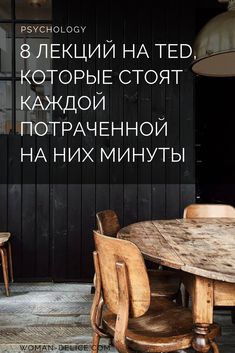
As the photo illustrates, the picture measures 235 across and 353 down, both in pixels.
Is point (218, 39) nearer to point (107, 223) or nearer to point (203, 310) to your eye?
point (107, 223)

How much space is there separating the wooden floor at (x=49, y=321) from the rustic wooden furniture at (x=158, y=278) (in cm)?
53

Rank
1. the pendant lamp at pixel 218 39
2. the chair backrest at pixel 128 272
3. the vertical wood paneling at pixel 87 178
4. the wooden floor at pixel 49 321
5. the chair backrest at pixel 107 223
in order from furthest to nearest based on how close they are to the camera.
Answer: the vertical wood paneling at pixel 87 178, the wooden floor at pixel 49 321, the chair backrest at pixel 107 223, the pendant lamp at pixel 218 39, the chair backrest at pixel 128 272

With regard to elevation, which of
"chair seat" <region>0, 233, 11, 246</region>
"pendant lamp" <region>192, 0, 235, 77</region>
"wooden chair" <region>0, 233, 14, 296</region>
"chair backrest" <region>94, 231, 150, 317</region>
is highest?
"pendant lamp" <region>192, 0, 235, 77</region>

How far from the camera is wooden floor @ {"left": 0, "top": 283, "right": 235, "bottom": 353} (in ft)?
9.36

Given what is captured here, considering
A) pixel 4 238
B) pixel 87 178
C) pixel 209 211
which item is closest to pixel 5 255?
pixel 4 238

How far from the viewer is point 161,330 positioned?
192cm

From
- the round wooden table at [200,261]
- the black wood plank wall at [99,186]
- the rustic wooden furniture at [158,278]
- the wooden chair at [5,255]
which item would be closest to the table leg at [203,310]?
the round wooden table at [200,261]

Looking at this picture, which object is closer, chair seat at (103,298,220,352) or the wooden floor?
chair seat at (103,298,220,352)

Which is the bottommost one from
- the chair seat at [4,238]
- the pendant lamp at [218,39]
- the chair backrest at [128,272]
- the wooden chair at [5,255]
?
the wooden chair at [5,255]

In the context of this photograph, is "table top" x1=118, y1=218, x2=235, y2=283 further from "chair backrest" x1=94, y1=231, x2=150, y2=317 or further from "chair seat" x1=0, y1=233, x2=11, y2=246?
"chair seat" x1=0, y1=233, x2=11, y2=246

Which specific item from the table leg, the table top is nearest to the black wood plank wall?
the table top

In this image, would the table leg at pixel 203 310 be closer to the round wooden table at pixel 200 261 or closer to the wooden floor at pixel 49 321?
the round wooden table at pixel 200 261

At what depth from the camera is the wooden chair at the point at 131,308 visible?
1758 millimetres

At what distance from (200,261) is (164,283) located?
33.2 inches
